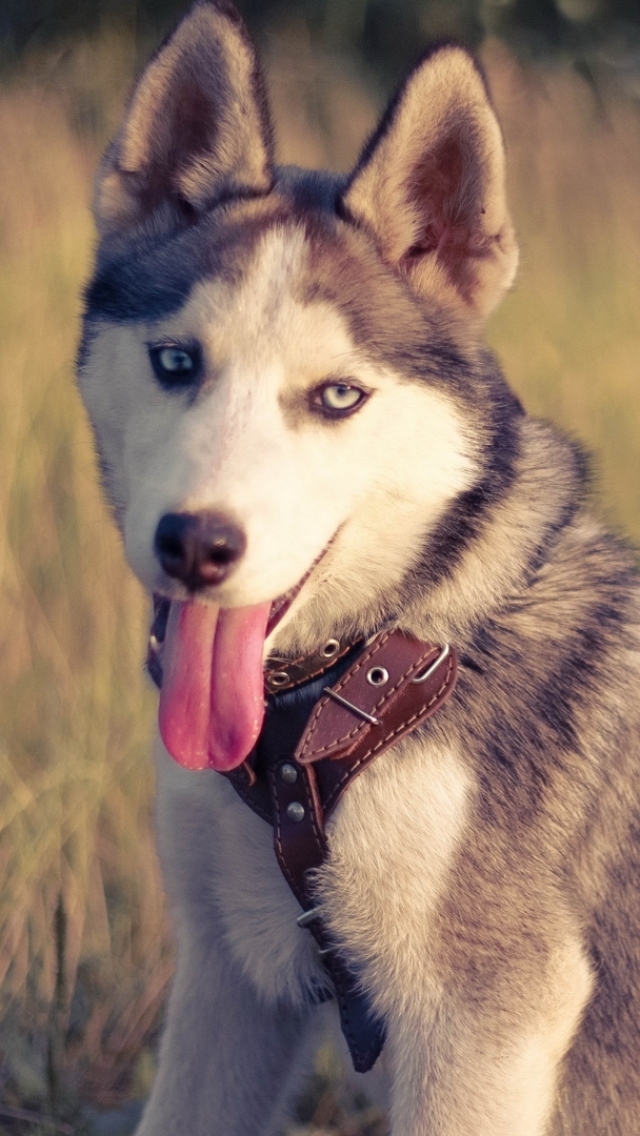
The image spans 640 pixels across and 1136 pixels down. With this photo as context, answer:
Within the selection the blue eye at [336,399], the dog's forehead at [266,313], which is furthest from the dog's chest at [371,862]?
the dog's forehead at [266,313]

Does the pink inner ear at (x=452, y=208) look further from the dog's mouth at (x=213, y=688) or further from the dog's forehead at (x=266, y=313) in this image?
the dog's mouth at (x=213, y=688)

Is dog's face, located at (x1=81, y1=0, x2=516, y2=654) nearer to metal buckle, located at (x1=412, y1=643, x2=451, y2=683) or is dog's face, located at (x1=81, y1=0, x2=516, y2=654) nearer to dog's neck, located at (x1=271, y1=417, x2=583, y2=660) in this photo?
dog's neck, located at (x1=271, y1=417, x2=583, y2=660)

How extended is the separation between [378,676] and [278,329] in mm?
551

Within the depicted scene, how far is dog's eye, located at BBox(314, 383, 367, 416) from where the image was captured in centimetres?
178

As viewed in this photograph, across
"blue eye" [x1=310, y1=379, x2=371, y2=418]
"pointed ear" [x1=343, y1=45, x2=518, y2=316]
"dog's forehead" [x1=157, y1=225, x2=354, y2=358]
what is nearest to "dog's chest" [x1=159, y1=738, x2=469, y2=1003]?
"blue eye" [x1=310, y1=379, x2=371, y2=418]

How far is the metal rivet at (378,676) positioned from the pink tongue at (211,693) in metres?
0.19

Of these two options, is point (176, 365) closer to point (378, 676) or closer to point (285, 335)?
point (285, 335)

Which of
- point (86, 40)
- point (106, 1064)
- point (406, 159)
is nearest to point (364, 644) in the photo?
point (406, 159)

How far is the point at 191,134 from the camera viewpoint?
6.64ft

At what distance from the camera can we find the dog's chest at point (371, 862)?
5.60ft

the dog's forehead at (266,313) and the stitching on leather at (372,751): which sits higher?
the dog's forehead at (266,313)

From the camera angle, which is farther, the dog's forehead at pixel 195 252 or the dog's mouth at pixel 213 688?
the dog's forehead at pixel 195 252

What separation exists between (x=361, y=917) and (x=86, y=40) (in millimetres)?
3876

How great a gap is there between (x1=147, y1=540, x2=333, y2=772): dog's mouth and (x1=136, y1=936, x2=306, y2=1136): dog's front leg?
0.53m
